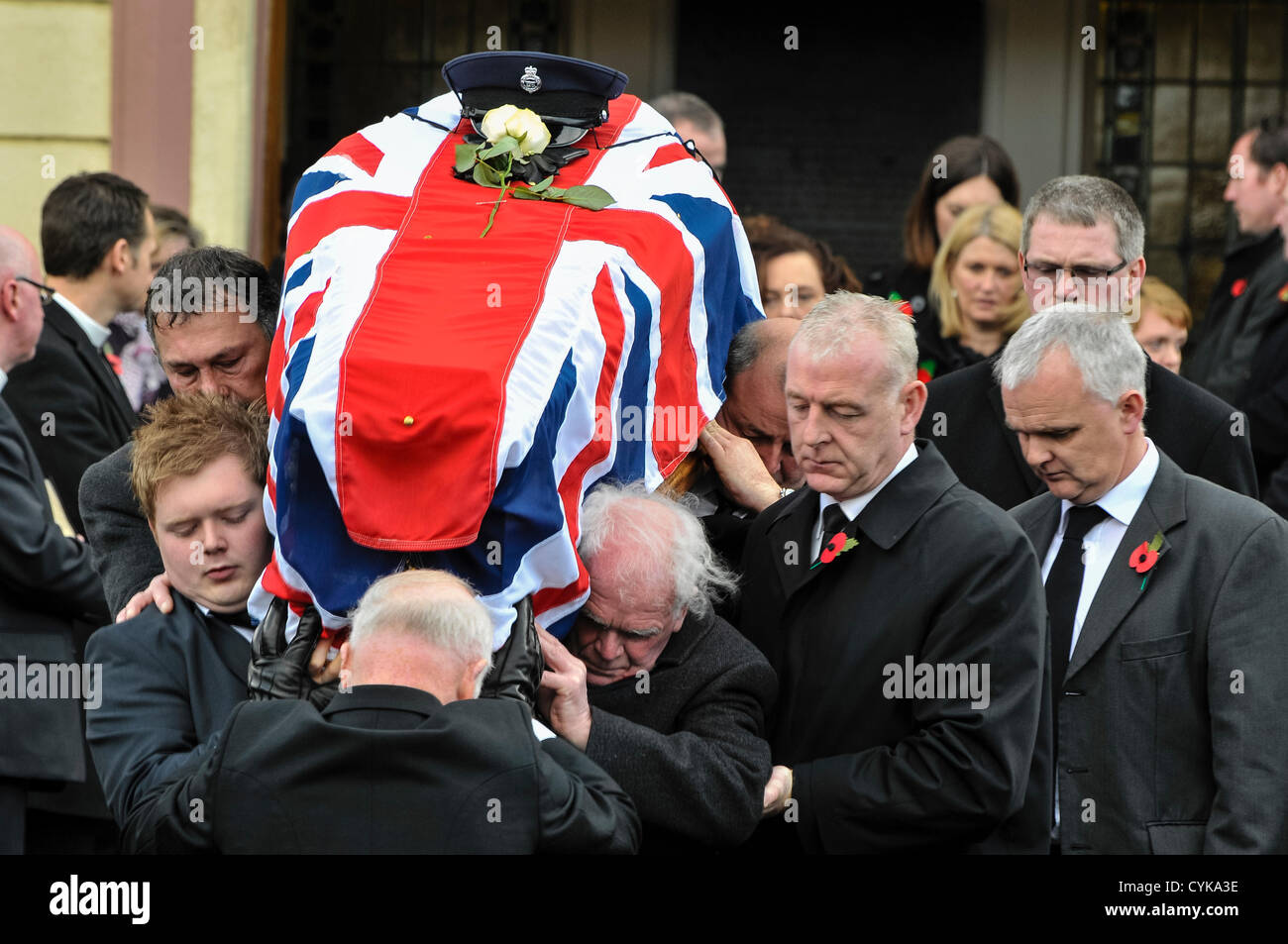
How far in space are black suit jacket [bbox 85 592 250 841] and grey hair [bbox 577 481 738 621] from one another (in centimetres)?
69

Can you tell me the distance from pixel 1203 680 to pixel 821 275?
2.12 m

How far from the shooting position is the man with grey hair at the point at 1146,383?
4.32 metres

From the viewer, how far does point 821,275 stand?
548 centimetres

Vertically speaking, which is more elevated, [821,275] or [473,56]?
[473,56]

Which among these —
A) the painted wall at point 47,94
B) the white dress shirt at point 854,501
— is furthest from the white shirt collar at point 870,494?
the painted wall at point 47,94

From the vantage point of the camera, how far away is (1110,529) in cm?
385

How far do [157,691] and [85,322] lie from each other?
2.44 metres

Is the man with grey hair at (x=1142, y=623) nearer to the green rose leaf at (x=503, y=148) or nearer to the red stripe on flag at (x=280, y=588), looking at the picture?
the green rose leaf at (x=503, y=148)

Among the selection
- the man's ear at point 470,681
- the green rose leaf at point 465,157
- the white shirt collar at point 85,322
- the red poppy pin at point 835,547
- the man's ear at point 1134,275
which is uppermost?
the green rose leaf at point 465,157

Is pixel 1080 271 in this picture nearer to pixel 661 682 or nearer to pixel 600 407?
pixel 600 407

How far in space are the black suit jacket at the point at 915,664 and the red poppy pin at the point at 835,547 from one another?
0.02 meters

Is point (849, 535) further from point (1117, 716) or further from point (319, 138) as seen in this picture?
point (319, 138)

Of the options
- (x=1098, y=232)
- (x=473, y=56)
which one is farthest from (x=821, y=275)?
(x=473, y=56)

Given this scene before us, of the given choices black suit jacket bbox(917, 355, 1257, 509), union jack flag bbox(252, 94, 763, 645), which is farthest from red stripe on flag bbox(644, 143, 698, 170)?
black suit jacket bbox(917, 355, 1257, 509)
